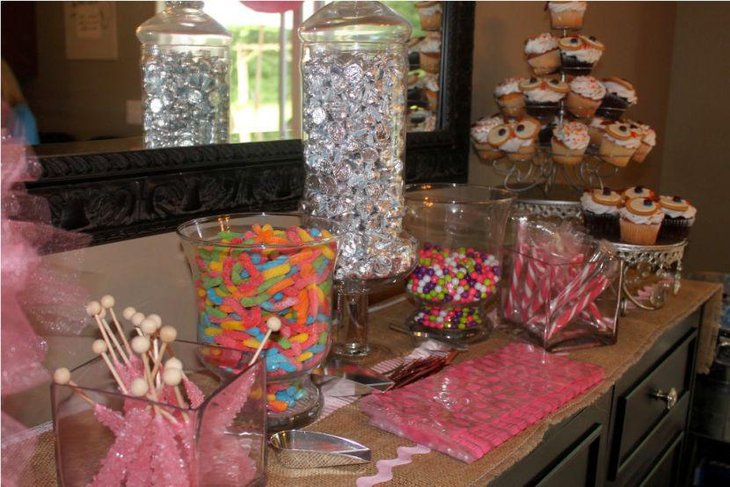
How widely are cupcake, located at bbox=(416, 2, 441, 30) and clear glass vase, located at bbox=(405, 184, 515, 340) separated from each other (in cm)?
42

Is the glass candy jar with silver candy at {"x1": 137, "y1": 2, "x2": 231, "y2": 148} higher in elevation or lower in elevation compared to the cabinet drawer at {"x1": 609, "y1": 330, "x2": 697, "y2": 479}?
higher

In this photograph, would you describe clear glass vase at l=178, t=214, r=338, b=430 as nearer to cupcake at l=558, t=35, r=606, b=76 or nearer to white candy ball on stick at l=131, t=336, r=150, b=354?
white candy ball on stick at l=131, t=336, r=150, b=354

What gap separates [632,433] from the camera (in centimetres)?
112

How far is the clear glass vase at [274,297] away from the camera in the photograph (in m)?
0.73

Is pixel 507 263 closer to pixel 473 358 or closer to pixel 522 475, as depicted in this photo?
pixel 473 358

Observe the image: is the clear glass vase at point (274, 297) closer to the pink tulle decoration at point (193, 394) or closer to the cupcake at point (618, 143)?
the pink tulle decoration at point (193, 394)

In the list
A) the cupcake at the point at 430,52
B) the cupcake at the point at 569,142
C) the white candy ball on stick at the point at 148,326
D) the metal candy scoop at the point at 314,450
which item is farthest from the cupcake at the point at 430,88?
the white candy ball on stick at the point at 148,326

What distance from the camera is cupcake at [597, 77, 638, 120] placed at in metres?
1.52

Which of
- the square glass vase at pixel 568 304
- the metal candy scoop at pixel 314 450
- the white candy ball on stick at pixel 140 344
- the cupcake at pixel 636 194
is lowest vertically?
the metal candy scoop at pixel 314 450

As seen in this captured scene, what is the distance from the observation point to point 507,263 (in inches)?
45.9

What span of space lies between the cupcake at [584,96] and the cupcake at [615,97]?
0.07 m

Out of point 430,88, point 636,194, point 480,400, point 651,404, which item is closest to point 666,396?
point 651,404

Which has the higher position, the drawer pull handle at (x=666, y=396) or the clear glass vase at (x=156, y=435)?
the clear glass vase at (x=156, y=435)

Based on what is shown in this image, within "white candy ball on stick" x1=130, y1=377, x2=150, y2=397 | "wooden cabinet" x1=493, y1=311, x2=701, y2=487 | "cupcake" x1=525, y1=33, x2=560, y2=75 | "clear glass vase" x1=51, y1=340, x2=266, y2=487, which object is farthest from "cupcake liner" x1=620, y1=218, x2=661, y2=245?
"white candy ball on stick" x1=130, y1=377, x2=150, y2=397
